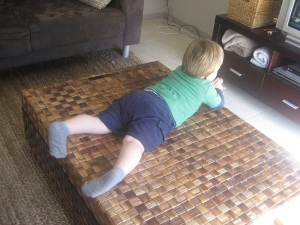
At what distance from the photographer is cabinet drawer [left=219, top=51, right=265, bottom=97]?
218 centimetres

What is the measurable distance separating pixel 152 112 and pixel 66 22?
3.69 feet

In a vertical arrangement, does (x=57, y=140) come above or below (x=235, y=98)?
above

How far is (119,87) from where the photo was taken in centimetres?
161

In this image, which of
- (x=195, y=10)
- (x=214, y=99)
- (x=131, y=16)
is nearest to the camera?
(x=214, y=99)

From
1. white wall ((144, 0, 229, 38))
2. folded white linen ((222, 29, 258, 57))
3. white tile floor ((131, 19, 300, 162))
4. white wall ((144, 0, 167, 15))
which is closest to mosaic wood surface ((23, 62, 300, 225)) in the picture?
white tile floor ((131, 19, 300, 162))

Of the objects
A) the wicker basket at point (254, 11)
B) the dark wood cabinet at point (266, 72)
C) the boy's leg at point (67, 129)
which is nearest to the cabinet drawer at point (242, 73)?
the dark wood cabinet at point (266, 72)

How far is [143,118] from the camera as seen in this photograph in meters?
1.29

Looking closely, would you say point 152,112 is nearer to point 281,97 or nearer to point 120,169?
point 120,169

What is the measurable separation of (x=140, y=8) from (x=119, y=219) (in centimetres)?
177

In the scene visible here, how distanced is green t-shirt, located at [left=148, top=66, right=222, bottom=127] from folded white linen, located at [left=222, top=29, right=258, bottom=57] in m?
0.91

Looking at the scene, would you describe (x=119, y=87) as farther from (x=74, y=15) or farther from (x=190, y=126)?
(x=74, y=15)

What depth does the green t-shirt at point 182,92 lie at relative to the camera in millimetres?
1386

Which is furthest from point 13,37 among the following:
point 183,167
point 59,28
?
point 183,167

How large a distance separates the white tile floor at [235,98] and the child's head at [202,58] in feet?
2.59
